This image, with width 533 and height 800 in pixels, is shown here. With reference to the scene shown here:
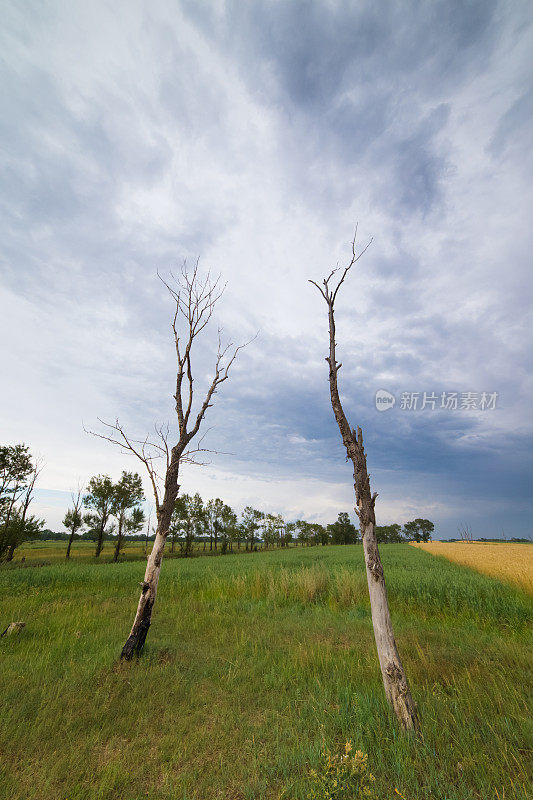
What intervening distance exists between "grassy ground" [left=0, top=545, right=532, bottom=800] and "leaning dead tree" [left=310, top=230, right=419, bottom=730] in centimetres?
31

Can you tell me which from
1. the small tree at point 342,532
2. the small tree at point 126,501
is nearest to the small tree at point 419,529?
the small tree at point 342,532

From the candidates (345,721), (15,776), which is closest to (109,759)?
(15,776)

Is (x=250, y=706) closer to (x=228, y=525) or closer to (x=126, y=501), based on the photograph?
(x=126, y=501)

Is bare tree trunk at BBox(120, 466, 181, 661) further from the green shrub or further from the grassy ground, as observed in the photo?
the green shrub

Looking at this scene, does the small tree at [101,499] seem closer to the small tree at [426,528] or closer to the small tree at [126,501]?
the small tree at [126,501]

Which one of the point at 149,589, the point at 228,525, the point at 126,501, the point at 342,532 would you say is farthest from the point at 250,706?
the point at 342,532

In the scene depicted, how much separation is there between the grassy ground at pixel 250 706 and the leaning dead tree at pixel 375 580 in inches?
12.3

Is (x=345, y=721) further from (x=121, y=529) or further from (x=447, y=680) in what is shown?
(x=121, y=529)

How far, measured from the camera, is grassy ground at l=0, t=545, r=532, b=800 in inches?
133

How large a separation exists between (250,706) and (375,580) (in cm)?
283

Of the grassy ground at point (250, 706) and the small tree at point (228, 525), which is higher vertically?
the small tree at point (228, 525)

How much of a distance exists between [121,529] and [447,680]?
47.5 m

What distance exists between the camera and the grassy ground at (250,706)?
339cm

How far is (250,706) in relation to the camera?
4961 mm
